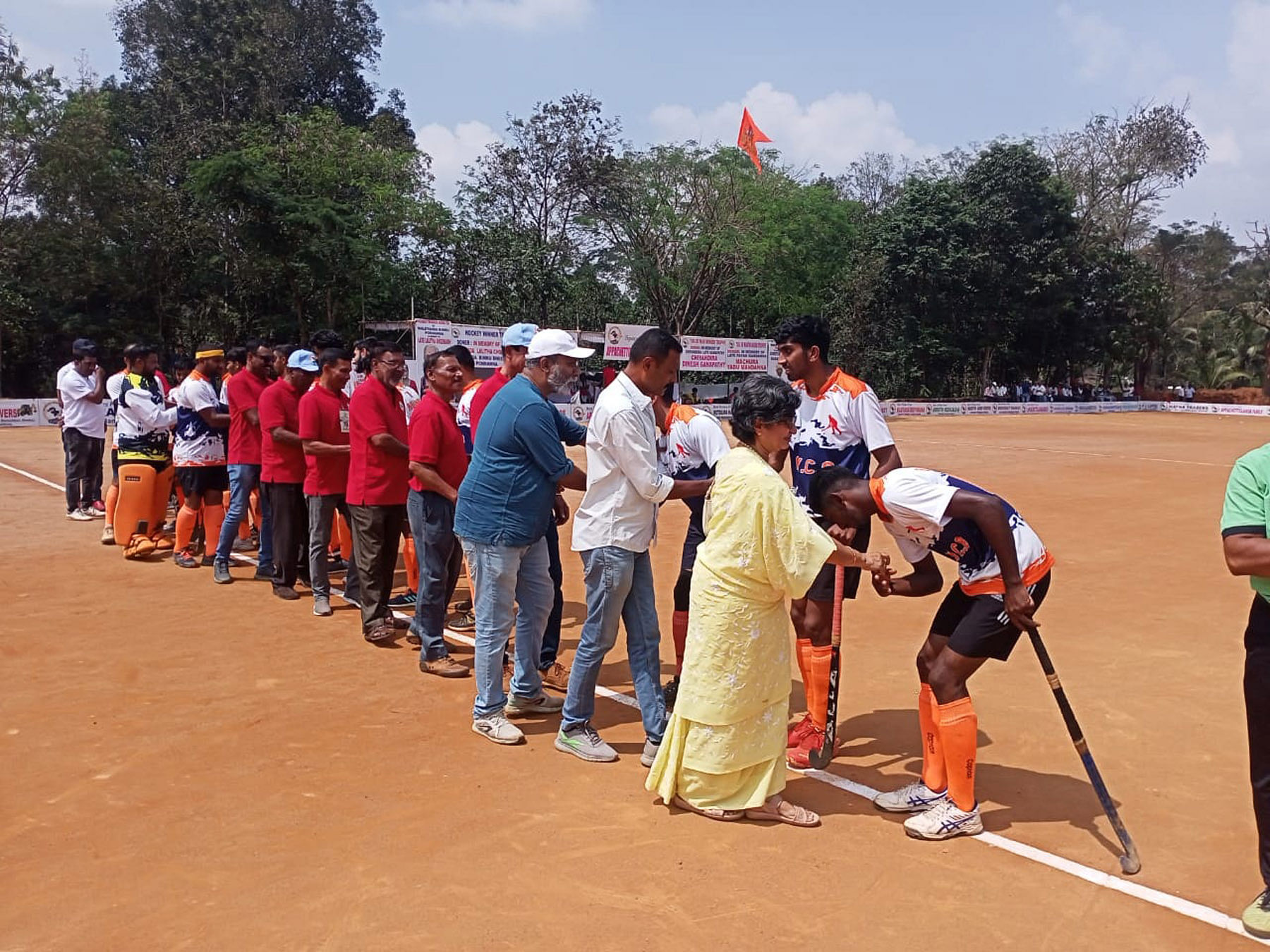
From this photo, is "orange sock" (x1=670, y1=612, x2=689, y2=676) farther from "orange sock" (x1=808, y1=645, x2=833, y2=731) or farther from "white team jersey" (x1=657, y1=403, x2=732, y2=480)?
"orange sock" (x1=808, y1=645, x2=833, y2=731)

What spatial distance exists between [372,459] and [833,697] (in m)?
3.44

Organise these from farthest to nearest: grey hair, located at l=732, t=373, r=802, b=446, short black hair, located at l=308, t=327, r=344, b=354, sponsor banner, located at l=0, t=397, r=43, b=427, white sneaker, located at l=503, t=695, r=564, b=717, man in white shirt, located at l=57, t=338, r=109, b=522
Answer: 1. sponsor banner, located at l=0, t=397, r=43, b=427
2. man in white shirt, located at l=57, t=338, r=109, b=522
3. short black hair, located at l=308, t=327, r=344, b=354
4. white sneaker, located at l=503, t=695, r=564, b=717
5. grey hair, located at l=732, t=373, r=802, b=446

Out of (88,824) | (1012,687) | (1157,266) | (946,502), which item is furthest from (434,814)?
(1157,266)

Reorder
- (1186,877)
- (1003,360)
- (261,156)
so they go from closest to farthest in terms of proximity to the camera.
→ (1186,877) → (261,156) → (1003,360)

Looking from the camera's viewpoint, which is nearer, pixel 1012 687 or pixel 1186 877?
pixel 1186 877

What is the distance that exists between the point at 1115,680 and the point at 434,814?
4178 millimetres

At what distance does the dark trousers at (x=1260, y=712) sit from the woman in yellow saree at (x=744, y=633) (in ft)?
4.17

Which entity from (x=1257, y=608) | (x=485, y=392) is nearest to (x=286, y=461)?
(x=485, y=392)

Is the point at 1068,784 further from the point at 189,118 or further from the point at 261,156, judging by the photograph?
the point at 189,118

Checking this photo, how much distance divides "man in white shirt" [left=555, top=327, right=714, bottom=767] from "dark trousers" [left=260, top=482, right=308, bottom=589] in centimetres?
402

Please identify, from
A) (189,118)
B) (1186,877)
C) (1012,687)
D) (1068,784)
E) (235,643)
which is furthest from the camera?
(189,118)

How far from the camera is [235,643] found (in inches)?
259

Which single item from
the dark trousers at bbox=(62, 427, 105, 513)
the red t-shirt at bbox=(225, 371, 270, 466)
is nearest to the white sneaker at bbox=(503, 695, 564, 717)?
the red t-shirt at bbox=(225, 371, 270, 466)

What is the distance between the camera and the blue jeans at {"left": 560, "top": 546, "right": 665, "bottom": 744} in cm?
458
